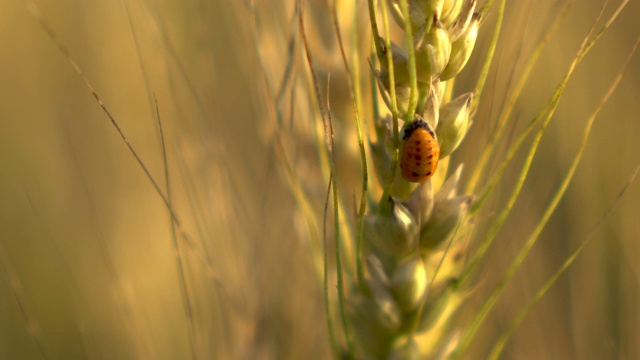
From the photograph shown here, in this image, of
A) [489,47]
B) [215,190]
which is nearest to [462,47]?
[489,47]

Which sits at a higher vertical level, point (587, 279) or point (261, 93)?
point (261, 93)

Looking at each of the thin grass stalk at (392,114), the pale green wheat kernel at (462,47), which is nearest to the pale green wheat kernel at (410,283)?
the thin grass stalk at (392,114)

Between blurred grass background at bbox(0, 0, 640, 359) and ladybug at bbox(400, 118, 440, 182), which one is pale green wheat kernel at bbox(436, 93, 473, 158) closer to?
ladybug at bbox(400, 118, 440, 182)

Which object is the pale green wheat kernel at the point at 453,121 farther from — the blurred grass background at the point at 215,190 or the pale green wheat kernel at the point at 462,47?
the blurred grass background at the point at 215,190

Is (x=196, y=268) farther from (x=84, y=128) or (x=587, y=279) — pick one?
(x=587, y=279)

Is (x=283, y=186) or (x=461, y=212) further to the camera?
(x=283, y=186)

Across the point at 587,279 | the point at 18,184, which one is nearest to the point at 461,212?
the point at 587,279

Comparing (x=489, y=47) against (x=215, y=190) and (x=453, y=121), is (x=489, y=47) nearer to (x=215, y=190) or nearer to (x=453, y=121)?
(x=453, y=121)
